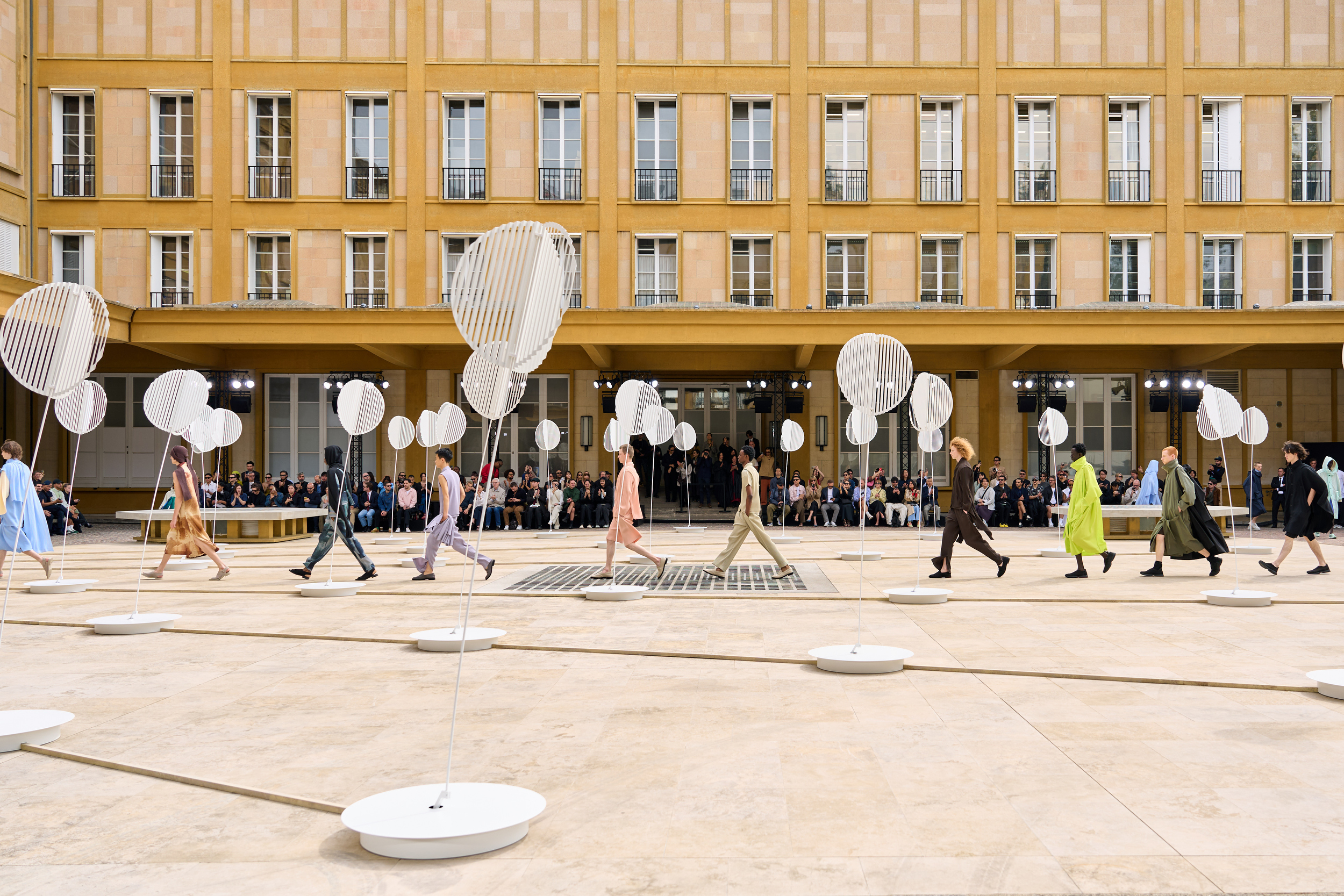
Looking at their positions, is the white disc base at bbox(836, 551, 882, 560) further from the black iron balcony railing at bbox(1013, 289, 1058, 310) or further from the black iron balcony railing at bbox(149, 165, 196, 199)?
the black iron balcony railing at bbox(149, 165, 196, 199)

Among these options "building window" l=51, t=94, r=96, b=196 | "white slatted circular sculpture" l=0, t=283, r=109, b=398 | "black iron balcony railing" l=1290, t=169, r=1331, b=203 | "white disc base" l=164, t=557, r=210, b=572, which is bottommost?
"white disc base" l=164, t=557, r=210, b=572

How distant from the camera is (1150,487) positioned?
71.4 feet

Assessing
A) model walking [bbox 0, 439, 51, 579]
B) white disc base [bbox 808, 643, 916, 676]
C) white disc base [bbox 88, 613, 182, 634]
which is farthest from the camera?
model walking [bbox 0, 439, 51, 579]

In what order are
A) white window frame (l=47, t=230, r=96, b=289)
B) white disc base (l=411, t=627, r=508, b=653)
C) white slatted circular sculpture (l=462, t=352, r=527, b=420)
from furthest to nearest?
white window frame (l=47, t=230, r=96, b=289) < white disc base (l=411, t=627, r=508, b=653) < white slatted circular sculpture (l=462, t=352, r=527, b=420)

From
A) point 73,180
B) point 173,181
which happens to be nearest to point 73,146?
point 73,180

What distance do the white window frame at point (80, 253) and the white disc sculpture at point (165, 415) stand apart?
46.9 feet

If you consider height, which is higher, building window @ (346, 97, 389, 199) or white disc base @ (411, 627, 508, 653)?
building window @ (346, 97, 389, 199)

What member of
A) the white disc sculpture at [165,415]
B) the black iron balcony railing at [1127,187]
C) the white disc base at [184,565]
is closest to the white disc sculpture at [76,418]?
the white disc sculpture at [165,415]

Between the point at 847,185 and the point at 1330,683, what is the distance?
74.4 ft

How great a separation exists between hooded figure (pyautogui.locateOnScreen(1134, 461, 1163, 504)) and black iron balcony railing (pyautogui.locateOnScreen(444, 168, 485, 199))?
17.4 meters

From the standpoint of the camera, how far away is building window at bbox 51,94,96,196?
1045 inches

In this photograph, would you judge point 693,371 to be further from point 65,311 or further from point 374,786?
point 374,786

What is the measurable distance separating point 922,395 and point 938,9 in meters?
16.0

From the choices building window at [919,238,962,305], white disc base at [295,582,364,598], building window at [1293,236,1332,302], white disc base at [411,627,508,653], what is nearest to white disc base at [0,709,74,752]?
white disc base at [411,627,508,653]
